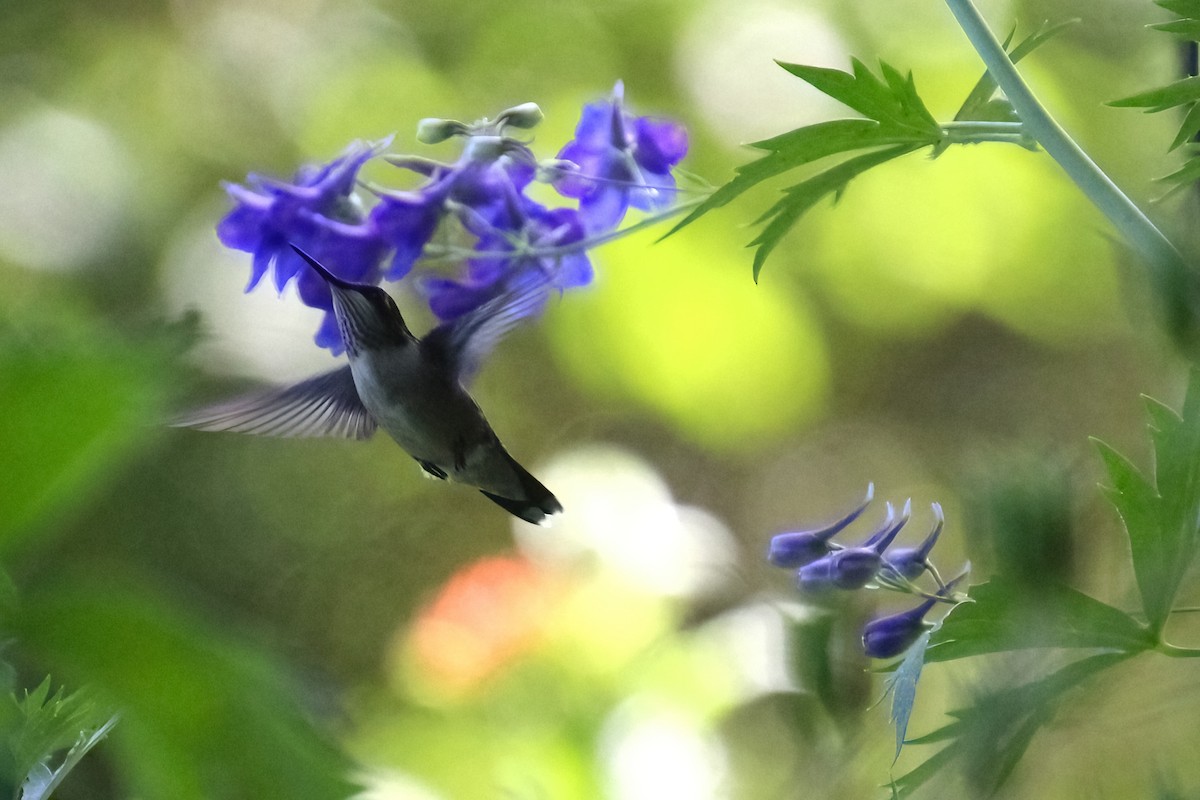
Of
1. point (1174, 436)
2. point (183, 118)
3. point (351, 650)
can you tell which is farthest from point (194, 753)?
point (183, 118)

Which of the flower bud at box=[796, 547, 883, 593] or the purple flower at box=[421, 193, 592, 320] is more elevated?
the purple flower at box=[421, 193, 592, 320]

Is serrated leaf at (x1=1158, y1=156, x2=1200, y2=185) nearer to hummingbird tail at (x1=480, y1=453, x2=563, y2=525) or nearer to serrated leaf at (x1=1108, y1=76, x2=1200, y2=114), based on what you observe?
serrated leaf at (x1=1108, y1=76, x2=1200, y2=114)

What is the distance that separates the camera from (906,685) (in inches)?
11.6

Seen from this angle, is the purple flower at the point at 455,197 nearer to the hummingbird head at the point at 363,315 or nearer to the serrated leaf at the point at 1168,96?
the hummingbird head at the point at 363,315

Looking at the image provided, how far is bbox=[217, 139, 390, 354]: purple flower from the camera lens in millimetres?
373

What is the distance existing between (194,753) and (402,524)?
1.32 metres

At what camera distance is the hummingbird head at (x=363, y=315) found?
34cm

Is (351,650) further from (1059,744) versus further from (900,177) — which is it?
(1059,744)

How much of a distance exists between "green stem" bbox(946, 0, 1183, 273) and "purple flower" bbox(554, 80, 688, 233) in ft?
0.49

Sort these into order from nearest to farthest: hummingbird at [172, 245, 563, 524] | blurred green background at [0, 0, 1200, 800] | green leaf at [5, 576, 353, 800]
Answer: green leaf at [5, 576, 353, 800] → hummingbird at [172, 245, 563, 524] → blurred green background at [0, 0, 1200, 800]

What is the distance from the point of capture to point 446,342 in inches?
15.4

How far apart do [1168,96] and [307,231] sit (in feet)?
0.92

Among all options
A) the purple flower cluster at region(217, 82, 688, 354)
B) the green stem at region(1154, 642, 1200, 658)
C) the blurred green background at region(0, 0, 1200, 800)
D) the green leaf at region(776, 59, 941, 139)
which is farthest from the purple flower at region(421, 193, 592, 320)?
the blurred green background at region(0, 0, 1200, 800)

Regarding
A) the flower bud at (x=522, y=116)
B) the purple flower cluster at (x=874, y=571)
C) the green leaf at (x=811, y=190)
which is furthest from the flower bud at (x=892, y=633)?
the flower bud at (x=522, y=116)
